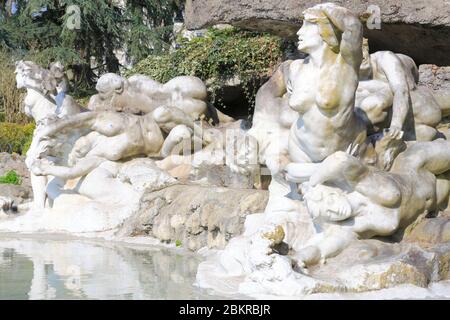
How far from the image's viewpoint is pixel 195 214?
681 cm

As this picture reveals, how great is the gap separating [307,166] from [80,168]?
11.2 feet

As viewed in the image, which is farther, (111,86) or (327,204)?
(111,86)

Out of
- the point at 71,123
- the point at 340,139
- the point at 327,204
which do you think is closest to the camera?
the point at 327,204

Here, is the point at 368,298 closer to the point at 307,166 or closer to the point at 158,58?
the point at 307,166

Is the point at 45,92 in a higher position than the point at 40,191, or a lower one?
higher

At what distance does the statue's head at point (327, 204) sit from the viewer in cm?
495

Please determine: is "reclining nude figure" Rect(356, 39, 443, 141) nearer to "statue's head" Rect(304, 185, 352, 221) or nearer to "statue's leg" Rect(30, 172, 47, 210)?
"statue's head" Rect(304, 185, 352, 221)

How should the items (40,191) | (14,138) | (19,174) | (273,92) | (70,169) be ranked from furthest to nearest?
(14,138)
(19,174)
(40,191)
(70,169)
(273,92)

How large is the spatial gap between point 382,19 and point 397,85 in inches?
62.1

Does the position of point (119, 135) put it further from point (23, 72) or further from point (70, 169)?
point (23, 72)

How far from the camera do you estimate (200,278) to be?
4984mm

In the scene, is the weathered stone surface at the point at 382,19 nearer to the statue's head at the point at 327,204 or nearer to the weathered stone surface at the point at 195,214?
the weathered stone surface at the point at 195,214

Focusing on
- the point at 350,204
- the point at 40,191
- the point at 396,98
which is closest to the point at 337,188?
the point at 350,204

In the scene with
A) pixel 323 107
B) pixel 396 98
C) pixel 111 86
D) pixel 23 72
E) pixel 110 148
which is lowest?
pixel 110 148
